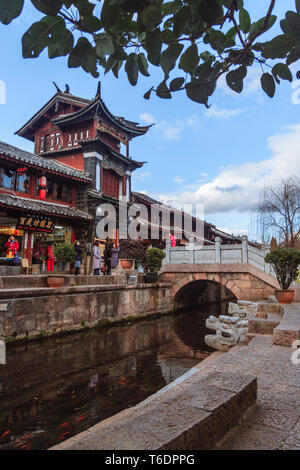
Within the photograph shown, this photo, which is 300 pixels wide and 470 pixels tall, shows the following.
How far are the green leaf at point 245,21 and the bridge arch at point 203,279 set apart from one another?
11512 millimetres

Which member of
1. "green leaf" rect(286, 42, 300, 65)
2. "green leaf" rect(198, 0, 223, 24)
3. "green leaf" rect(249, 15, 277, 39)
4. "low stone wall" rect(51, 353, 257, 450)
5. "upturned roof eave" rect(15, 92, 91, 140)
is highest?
"upturned roof eave" rect(15, 92, 91, 140)

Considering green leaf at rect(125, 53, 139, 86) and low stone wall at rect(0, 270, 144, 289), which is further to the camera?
low stone wall at rect(0, 270, 144, 289)

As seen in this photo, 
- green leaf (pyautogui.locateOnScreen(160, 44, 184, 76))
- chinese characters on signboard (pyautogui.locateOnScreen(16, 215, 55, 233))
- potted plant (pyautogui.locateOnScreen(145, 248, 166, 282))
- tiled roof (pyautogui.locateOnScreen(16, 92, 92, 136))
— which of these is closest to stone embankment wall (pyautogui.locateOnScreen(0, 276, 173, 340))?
potted plant (pyautogui.locateOnScreen(145, 248, 166, 282))

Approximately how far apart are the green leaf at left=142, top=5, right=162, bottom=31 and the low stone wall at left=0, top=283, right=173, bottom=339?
21.9 feet

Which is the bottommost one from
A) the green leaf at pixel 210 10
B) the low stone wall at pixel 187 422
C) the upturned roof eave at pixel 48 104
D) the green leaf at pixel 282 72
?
the low stone wall at pixel 187 422

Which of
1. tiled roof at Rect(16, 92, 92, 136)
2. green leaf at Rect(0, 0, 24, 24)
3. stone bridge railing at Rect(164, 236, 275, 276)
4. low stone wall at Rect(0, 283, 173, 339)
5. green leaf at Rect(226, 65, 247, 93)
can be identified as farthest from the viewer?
tiled roof at Rect(16, 92, 92, 136)

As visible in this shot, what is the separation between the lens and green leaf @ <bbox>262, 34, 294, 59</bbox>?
4.53 ft

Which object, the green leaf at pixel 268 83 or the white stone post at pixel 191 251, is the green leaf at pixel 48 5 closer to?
the green leaf at pixel 268 83

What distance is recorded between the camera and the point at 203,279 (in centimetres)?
1335

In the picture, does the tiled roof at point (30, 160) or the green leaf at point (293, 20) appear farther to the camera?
the tiled roof at point (30, 160)

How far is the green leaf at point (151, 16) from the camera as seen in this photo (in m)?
1.25

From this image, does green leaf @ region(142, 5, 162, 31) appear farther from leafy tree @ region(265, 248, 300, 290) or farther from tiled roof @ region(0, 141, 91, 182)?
tiled roof @ region(0, 141, 91, 182)

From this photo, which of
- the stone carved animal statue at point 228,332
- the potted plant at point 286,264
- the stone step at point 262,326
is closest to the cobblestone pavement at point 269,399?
the stone carved animal statue at point 228,332

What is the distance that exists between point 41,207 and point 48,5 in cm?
1278
